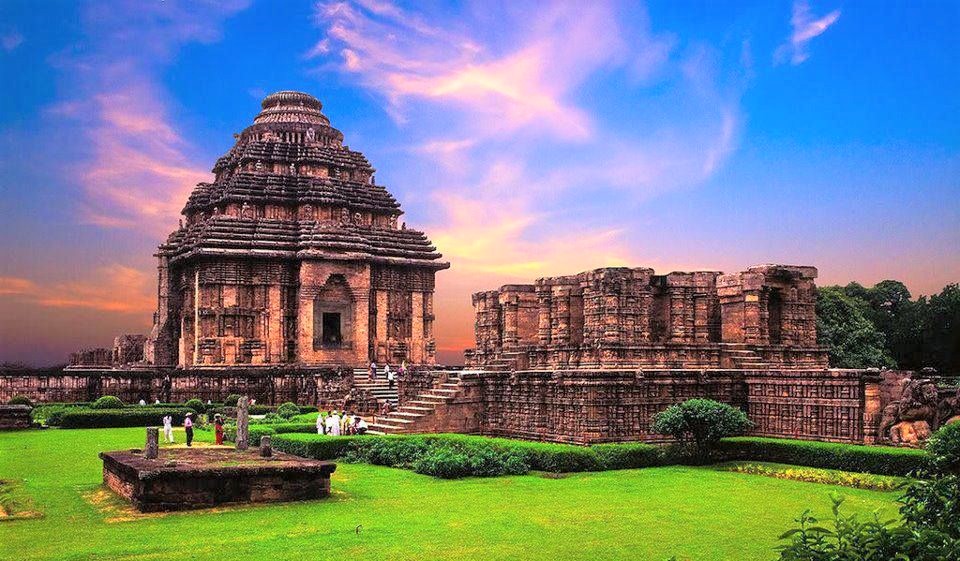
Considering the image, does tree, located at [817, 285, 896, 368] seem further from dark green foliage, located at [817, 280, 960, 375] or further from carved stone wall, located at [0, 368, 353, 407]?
carved stone wall, located at [0, 368, 353, 407]

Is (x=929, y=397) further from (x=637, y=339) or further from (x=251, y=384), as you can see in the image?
(x=251, y=384)

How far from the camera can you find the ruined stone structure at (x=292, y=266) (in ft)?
134

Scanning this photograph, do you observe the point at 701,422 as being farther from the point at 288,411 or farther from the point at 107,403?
the point at 107,403

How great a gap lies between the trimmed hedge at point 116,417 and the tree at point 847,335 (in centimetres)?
2780

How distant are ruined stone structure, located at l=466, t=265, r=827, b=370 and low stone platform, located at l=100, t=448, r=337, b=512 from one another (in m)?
9.73

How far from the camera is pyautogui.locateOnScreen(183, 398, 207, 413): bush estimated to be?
31828 millimetres

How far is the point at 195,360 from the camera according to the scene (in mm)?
40656

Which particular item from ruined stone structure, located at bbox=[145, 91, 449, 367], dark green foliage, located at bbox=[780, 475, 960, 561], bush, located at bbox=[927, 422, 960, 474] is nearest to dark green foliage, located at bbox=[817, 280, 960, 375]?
ruined stone structure, located at bbox=[145, 91, 449, 367]

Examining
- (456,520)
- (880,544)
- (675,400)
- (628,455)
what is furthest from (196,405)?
(880,544)

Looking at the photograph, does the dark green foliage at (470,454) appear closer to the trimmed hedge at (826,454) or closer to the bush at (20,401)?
the trimmed hedge at (826,454)

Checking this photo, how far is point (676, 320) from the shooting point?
76.5 ft

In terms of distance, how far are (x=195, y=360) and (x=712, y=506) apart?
1227 inches

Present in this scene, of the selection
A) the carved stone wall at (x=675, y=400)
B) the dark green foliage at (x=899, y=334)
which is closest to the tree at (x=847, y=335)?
the dark green foliage at (x=899, y=334)

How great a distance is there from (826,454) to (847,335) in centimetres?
2780
